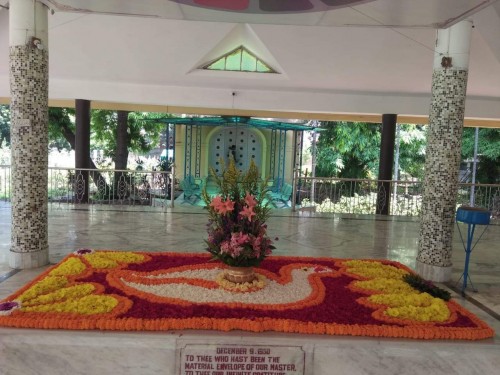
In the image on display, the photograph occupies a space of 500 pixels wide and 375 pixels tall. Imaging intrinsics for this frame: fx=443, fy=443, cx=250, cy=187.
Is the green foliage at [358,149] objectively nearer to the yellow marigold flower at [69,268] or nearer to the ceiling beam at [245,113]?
the ceiling beam at [245,113]

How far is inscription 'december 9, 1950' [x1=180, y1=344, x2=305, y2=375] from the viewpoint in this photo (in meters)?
2.86

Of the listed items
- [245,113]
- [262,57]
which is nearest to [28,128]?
[262,57]

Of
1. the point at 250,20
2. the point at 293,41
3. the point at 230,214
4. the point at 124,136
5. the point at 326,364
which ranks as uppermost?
the point at 293,41

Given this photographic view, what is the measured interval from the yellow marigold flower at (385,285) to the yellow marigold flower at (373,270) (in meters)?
0.21

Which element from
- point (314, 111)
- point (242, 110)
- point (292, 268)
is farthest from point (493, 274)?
point (242, 110)

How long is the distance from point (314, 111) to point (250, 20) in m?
5.09

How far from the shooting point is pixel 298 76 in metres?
8.95

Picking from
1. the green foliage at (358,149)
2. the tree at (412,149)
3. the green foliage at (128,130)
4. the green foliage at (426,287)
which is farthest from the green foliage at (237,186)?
the tree at (412,149)

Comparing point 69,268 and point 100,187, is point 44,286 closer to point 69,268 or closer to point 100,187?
point 69,268

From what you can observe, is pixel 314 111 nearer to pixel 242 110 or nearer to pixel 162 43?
pixel 242 110

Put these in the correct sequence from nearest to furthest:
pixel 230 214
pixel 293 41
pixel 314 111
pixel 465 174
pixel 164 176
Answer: pixel 230 214 < pixel 293 41 < pixel 314 111 < pixel 164 176 < pixel 465 174

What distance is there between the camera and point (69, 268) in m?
4.08

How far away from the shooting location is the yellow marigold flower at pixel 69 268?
3.98 m

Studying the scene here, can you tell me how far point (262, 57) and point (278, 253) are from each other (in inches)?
A: 189
